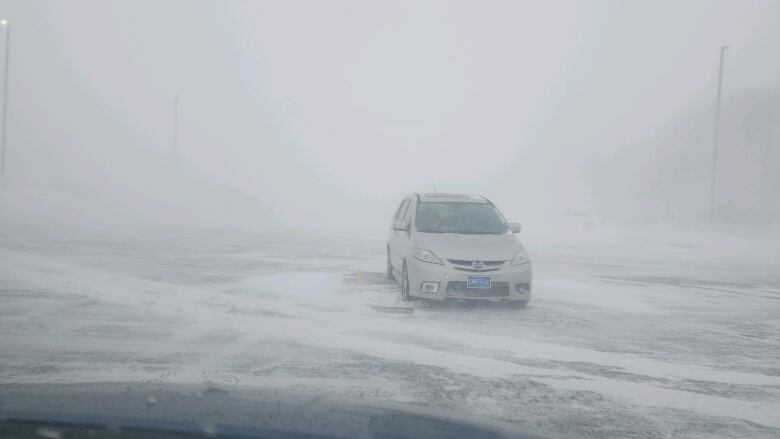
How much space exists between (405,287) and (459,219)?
1.64 m

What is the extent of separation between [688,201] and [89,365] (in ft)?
183

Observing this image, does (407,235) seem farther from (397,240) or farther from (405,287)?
(405,287)

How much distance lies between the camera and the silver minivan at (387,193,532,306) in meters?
10.5

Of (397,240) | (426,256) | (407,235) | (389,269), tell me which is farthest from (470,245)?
(389,269)

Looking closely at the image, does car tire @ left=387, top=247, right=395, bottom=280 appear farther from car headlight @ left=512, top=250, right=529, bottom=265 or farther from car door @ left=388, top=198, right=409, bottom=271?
car headlight @ left=512, top=250, right=529, bottom=265

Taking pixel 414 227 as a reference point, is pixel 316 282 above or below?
below

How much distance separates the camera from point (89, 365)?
6.75m

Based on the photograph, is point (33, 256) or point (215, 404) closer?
point (215, 404)

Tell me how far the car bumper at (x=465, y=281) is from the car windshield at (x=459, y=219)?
1226 millimetres

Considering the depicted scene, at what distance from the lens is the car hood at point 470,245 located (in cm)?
1067

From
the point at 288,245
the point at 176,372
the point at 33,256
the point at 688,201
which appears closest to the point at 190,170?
the point at 688,201

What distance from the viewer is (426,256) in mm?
10758

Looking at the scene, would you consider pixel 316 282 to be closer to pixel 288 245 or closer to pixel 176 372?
pixel 176 372

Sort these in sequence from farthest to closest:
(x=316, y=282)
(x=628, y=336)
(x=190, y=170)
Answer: (x=190, y=170) < (x=316, y=282) < (x=628, y=336)
